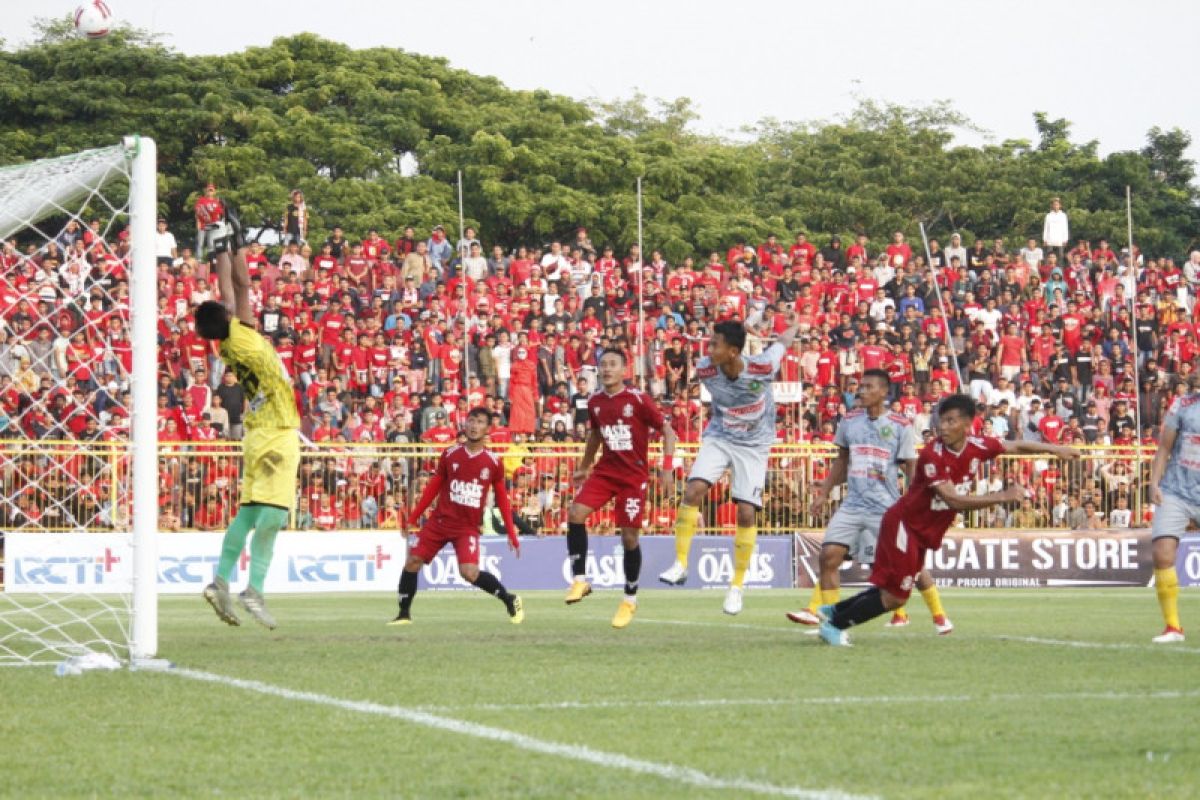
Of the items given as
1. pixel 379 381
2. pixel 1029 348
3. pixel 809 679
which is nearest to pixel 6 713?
pixel 809 679

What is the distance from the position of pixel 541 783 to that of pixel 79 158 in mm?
6064

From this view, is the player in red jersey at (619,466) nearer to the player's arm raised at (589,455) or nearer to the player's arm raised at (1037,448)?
the player's arm raised at (589,455)

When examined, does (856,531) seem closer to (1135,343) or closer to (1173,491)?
(1173,491)

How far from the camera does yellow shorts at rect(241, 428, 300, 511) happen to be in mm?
11703

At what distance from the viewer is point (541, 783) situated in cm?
564

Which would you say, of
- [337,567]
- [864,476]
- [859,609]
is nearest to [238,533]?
[859,609]

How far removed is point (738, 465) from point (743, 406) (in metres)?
0.47

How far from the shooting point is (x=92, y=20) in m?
14.2

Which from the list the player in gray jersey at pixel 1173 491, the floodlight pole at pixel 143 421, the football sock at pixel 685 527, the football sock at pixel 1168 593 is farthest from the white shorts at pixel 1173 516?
the floodlight pole at pixel 143 421

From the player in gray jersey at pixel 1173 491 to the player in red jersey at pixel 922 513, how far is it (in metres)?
1.79

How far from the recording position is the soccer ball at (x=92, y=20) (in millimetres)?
14094

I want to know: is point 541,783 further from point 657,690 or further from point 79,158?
point 79,158

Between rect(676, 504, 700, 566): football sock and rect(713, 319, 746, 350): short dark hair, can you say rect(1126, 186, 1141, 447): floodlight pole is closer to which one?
rect(676, 504, 700, 566): football sock

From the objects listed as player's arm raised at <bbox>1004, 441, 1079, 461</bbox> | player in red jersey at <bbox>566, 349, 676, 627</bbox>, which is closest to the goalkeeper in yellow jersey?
player in red jersey at <bbox>566, 349, 676, 627</bbox>
